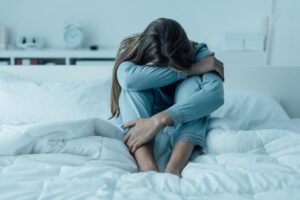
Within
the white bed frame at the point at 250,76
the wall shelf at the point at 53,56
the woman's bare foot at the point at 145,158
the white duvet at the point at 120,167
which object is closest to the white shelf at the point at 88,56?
the wall shelf at the point at 53,56

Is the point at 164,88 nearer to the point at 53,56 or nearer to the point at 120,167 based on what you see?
the point at 120,167

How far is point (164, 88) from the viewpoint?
4.88 ft

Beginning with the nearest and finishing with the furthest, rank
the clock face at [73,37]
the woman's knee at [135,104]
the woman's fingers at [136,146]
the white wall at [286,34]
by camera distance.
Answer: the woman's fingers at [136,146] < the woman's knee at [135,104] < the white wall at [286,34] < the clock face at [73,37]

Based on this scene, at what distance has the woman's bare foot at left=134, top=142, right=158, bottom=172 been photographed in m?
1.11

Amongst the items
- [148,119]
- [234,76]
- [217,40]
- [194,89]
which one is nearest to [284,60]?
[217,40]

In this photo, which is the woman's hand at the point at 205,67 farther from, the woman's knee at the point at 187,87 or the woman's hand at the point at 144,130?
the woman's hand at the point at 144,130

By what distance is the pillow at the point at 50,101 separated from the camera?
1.57 metres

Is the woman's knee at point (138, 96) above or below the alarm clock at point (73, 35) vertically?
below

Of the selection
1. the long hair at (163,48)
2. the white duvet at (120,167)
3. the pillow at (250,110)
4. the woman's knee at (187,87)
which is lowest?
the pillow at (250,110)

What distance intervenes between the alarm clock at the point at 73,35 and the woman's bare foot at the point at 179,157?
1.57m

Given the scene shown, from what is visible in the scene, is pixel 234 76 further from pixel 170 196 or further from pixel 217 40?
pixel 170 196

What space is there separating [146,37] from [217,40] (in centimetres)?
132

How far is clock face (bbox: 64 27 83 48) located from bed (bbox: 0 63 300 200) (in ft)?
2.67

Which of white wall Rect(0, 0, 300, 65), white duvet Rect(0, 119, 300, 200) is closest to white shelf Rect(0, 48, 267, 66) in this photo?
white wall Rect(0, 0, 300, 65)
